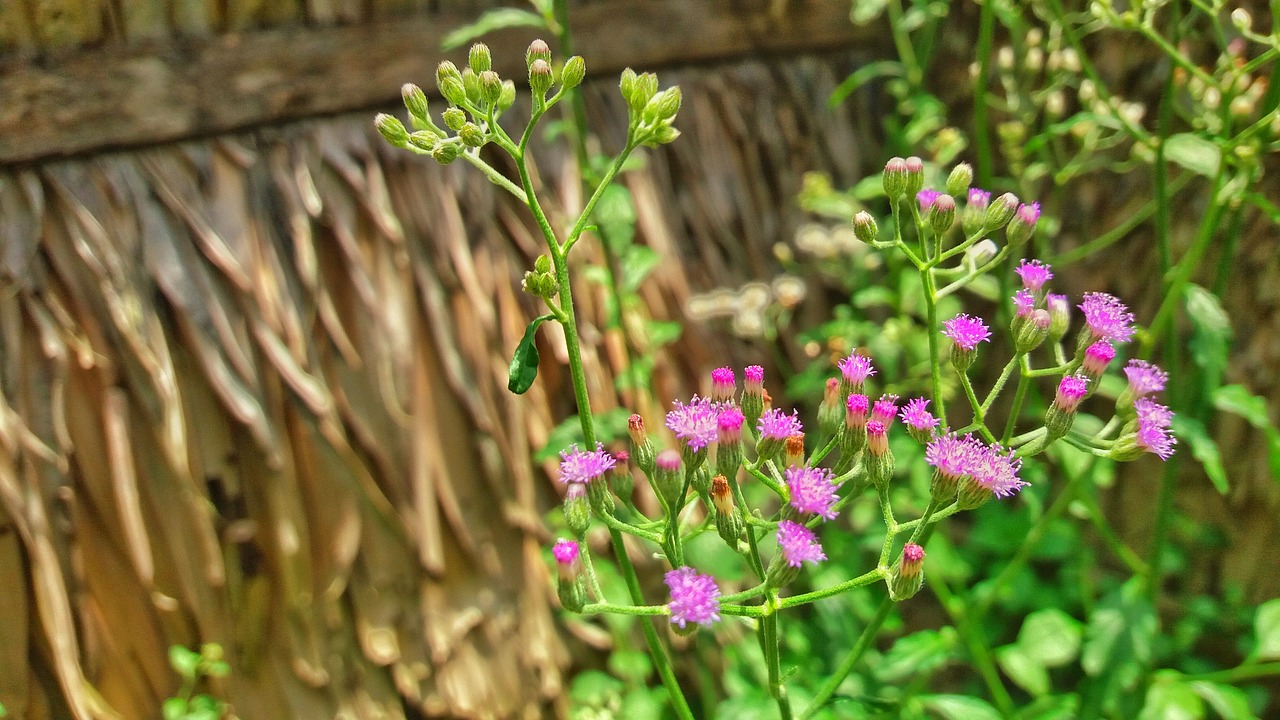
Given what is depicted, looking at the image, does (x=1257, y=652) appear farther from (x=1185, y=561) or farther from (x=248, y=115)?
(x=248, y=115)

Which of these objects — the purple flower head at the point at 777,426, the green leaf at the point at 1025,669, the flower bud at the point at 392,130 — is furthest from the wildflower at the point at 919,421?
the green leaf at the point at 1025,669

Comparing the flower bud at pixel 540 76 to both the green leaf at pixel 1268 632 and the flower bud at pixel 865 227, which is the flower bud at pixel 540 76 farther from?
the green leaf at pixel 1268 632

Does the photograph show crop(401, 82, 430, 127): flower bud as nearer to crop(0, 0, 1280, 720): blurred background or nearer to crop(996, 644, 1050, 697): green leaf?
crop(0, 0, 1280, 720): blurred background

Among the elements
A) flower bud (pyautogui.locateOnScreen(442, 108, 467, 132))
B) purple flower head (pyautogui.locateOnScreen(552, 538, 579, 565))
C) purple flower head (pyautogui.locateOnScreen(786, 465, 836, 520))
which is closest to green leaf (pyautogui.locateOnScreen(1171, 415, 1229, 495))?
purple flower head (pyautogui.locateOnScreen(786, 465, 836, 520))

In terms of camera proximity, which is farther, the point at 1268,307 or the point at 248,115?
the point at 1268,307

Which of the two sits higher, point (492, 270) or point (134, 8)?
point (134, 8)

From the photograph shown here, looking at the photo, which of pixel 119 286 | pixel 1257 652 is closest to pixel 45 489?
pixel 119 286
